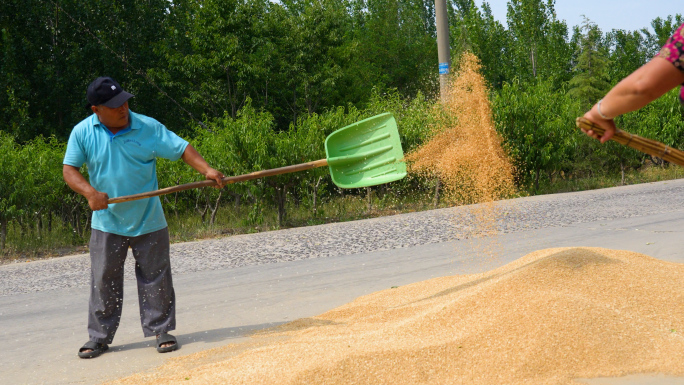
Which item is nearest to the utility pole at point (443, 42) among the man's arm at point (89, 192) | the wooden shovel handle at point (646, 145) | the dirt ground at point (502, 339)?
the dirt ground at point (502, 339)

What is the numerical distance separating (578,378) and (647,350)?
0.49 metres

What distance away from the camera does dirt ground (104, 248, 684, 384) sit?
3.07 meters

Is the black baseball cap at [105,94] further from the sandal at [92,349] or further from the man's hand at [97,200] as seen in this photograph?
the sandal at [92,349]

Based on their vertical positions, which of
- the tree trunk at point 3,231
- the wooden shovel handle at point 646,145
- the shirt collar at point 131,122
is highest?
the shirt collar at point 131,122

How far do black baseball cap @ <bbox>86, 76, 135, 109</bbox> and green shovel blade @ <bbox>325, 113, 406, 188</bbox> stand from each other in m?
1.60

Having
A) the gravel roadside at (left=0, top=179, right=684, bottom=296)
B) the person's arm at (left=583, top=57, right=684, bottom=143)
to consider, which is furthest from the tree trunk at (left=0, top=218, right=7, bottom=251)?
the person's arm at (left=583, top=57, right=684, bottom=143)

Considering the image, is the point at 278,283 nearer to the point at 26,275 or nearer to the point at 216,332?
the point at 216,332

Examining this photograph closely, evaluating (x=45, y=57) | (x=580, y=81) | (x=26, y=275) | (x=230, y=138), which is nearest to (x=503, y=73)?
(x=580, y=81)

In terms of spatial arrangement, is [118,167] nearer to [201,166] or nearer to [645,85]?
[201,166]

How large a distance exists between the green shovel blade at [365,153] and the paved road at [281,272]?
1.00m

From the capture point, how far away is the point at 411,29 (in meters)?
44.9

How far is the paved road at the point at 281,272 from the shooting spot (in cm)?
422

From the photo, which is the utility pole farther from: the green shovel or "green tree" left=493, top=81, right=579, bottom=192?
the green shovel

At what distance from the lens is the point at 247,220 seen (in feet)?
34.2
